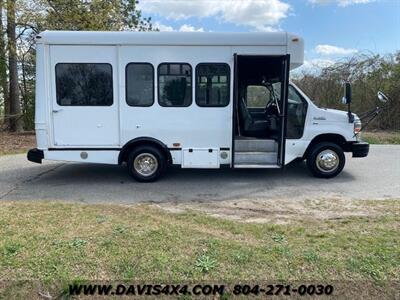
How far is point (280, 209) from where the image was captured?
18.1ft

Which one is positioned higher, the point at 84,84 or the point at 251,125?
the point at 84,84

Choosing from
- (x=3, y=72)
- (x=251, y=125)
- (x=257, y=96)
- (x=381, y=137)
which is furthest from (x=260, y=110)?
(x=3, y=72)

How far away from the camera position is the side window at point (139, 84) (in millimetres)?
6875

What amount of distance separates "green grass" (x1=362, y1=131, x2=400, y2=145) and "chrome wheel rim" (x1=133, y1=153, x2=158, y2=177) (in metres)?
8.83

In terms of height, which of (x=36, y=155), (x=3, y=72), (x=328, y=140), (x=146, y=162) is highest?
(x=3, y=72)

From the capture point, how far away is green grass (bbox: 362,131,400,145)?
42.5ft

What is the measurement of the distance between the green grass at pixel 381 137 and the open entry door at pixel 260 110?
6.28m

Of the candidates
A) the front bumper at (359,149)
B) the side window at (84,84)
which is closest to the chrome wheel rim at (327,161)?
the front bumper at (359,149)

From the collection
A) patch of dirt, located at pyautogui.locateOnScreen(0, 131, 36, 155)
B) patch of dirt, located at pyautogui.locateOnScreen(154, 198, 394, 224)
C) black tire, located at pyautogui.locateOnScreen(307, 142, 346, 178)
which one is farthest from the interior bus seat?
patch of dirt, located at pyautogui.locateOnScreen(0, 131, 36, 155)

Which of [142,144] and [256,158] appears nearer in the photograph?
[142,144]

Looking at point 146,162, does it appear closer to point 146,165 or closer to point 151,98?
point 146,165

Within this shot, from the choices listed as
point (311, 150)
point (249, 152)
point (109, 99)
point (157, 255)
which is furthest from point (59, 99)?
point (311, 150)

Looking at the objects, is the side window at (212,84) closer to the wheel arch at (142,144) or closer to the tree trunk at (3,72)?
the wheel arch at (142,144)

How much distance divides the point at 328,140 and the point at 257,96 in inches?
81.8
